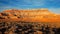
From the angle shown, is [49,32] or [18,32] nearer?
[49,32]

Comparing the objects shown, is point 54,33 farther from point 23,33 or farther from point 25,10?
point 25,10

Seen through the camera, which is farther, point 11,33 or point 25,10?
point 25,10

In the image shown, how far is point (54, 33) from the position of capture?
26.7ft

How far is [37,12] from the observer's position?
80.6ft

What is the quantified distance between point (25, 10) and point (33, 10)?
1.80 meters

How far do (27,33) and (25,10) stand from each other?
17009 millimetres

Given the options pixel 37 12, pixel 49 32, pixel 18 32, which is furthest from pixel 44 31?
pixel 37 12

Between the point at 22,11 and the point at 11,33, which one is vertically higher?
the point at 22,11

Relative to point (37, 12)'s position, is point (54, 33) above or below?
below

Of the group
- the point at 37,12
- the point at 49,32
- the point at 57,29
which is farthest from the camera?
the point at 37,12

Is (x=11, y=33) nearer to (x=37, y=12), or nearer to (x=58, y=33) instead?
(x=58, y=33)

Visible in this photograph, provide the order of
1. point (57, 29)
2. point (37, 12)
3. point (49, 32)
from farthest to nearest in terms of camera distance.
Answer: point (37, 12) < point (57, 29) < point (49, 32)

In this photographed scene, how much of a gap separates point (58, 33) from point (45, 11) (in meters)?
16.9

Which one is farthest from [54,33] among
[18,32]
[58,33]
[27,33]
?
[18,32]
